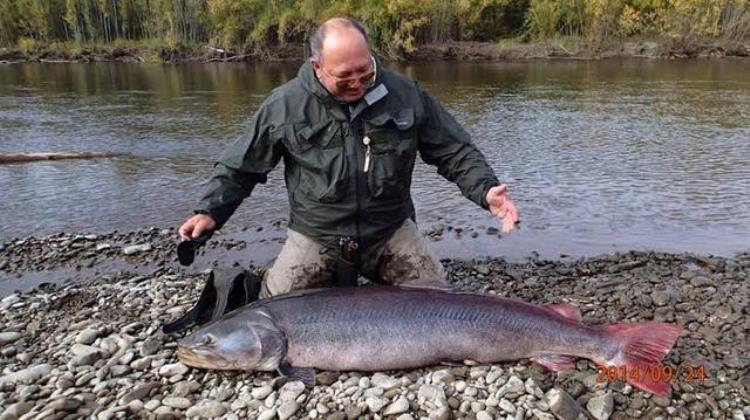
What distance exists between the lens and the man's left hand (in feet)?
15.6

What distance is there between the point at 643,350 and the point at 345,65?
2.82 metres

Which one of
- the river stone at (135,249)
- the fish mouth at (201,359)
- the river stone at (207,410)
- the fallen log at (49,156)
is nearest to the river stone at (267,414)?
the river stone at (207,410)

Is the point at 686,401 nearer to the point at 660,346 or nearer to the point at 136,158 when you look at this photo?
the point at 660,346

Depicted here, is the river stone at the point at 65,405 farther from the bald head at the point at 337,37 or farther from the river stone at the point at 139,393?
the bald head at the point at 337,37

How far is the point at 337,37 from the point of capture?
15.0 ft

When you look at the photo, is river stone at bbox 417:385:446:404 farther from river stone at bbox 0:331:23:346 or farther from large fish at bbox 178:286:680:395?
river stone at bbox 0:331:23:346

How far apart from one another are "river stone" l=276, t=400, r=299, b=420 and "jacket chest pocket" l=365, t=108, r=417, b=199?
5.62 ft

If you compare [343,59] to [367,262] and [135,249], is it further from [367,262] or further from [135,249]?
[135,249]

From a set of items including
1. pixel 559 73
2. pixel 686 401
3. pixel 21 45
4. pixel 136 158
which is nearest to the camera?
pixel 686 401

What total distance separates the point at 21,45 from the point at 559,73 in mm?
48199

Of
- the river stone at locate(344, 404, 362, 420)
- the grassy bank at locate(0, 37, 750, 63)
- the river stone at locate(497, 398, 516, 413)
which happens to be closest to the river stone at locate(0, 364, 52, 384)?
the river stone at locate(344, 404, 362, 420)

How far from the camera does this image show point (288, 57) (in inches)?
2052

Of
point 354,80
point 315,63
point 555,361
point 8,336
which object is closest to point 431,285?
point 555,361

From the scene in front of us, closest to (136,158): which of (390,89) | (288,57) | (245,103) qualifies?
(245,103)
